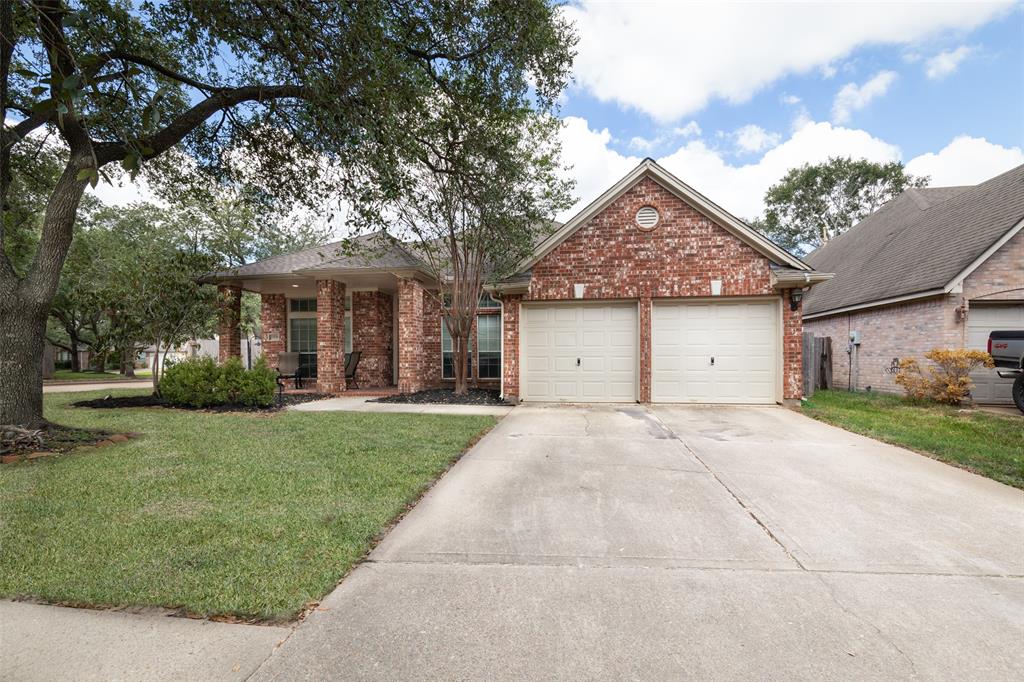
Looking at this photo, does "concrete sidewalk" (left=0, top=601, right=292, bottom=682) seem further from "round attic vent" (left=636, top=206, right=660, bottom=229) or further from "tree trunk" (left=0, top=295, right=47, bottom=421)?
"round attic vent" (left=636, top=206, right=660, bottom=229)

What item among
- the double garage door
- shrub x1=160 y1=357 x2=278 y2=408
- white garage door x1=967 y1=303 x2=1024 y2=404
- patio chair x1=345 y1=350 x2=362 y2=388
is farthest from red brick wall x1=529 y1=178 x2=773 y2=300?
shrub x1=160 y1=357 x2=278 y2=408

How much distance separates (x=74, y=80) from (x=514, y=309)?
8.98 meters

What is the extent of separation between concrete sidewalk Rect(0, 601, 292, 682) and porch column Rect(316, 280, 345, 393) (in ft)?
33.5

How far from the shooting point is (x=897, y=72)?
12.9 m

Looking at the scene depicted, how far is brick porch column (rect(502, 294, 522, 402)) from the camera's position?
10781 millimetres

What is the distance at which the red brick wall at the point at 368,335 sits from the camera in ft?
45.5

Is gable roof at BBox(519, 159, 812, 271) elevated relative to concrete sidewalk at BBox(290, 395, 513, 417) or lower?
elevated

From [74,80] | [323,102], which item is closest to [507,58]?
[323,102]

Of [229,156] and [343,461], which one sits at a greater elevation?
[229,156]

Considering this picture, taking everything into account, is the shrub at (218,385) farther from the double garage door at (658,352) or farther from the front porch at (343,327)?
the double garage door at (658,352)

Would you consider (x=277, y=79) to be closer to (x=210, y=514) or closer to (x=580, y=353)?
(x=210, y=514)

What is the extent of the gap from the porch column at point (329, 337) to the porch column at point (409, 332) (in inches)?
77.2

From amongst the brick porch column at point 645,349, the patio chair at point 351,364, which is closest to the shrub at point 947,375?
the brick porch column at point 645,349

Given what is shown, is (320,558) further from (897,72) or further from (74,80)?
(897,72)
